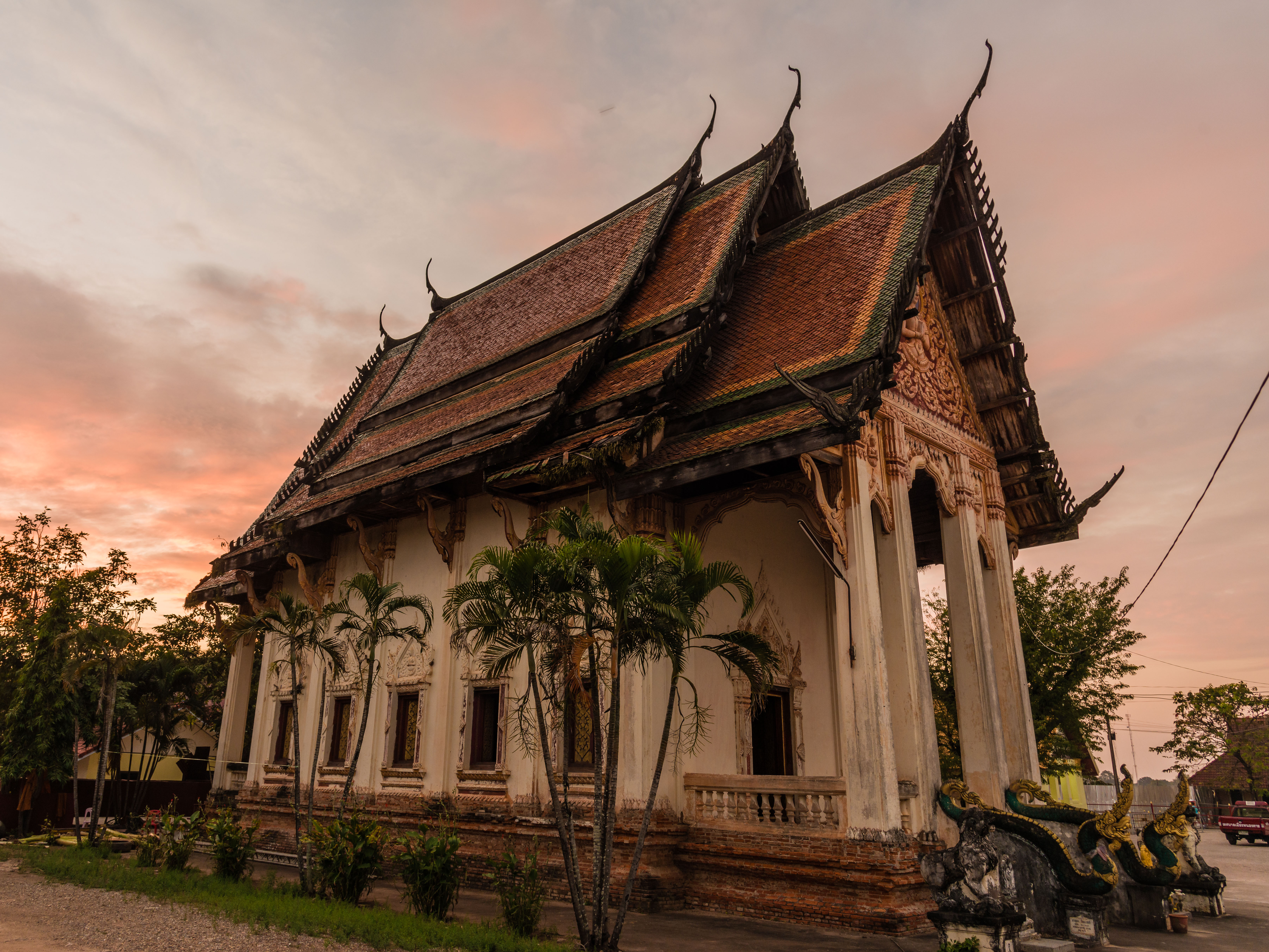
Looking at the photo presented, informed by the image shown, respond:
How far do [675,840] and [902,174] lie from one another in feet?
31.3

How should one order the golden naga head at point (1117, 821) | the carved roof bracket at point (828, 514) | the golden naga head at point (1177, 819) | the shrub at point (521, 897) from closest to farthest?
the shrub at point (521, 897)
the golden naga head at point (1117, 821)
the carved roof bracket at point (828, 514)
the golden naga head at point (1177, 819)

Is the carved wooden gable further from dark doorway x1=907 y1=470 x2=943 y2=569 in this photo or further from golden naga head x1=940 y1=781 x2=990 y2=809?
golden naga head x1=940 y1=781 x2=990 y2=809

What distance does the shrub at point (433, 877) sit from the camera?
871 centimetres

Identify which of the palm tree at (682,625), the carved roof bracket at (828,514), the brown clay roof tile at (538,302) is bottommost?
the palm tree at (682,625)

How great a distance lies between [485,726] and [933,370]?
8487 millimetres

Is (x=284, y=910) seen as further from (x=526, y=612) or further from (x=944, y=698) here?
(x=944, y=698)

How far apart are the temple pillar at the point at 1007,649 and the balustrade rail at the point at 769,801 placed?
3716mm

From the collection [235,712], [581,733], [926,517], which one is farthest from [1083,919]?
[235,712]

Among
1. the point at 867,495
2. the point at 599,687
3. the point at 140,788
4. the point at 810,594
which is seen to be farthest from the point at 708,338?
the point at 140,788

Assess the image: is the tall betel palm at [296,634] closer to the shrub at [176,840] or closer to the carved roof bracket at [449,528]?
the shrub at [176,840]

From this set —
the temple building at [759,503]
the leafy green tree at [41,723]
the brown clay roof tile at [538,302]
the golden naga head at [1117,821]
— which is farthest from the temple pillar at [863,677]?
the leafy green tree at [41,723]

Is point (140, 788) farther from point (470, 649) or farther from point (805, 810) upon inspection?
point (805, 810)

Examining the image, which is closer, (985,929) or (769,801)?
(985,929)

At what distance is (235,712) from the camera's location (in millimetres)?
19406
